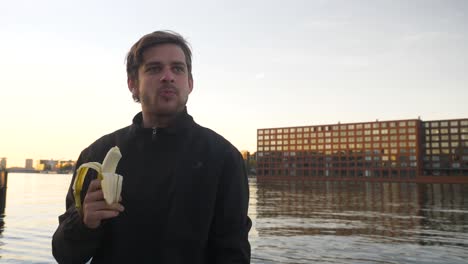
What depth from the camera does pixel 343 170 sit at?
512 feet

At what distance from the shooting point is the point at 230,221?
2.40 m

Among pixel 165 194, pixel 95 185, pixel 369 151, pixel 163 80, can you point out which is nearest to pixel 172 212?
pixel 165 194

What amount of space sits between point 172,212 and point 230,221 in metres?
0.36

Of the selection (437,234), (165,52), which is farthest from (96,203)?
(437,234)

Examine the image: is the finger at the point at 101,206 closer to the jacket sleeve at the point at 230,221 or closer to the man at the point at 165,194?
the man at the point at 165,194

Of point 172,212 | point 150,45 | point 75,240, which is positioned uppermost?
point 150,45

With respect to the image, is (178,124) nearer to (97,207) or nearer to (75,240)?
(97,207)

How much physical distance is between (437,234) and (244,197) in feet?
63.9

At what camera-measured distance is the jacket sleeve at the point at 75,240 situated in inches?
88.0

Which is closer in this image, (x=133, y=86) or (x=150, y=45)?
(x=150, y=45)

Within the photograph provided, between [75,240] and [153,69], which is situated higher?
[153,69]

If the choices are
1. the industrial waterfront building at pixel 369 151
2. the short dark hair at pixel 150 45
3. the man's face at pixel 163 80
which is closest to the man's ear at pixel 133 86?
the short dark hair at pixel 150 45

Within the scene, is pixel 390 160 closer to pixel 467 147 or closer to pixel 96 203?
pixel 467 147

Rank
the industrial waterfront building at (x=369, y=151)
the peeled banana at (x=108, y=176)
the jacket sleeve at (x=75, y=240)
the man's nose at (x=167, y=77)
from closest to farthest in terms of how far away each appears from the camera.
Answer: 1. the peeled banana at (x=108, y=176)
2. the jacket sleeve at (x=75, y=240)
3. the man's nose at (x=167, y=77)
4. the industrial waterfront building at (x=369, y=151)
